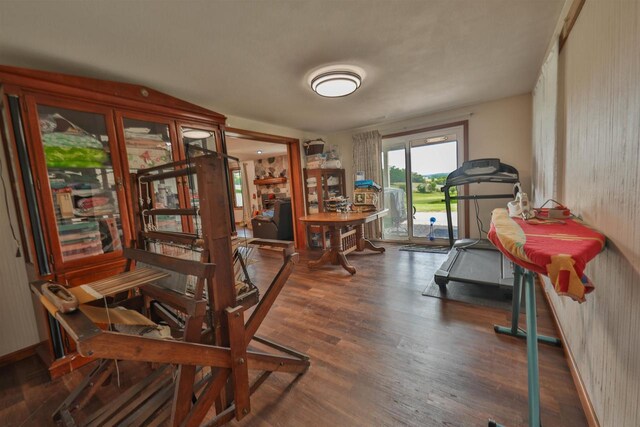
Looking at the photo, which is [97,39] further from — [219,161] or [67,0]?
[219,161]

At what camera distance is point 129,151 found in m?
2.32

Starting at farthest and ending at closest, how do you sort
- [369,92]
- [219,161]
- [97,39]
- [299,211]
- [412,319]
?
[299,211], [369,92], [412,319], [97,39], [219,161]

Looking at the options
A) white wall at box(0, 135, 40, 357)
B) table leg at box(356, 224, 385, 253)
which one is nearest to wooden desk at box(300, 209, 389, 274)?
table leg at box(356, 224, 385, 253)

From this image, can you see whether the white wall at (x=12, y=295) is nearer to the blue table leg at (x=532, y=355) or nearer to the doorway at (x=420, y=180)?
the blue table leg at (x=532, y=355)

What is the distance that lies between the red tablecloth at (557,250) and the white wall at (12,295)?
3338mm

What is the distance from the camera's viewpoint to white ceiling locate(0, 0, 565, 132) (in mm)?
1521

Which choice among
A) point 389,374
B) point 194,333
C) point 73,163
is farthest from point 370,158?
point 194,333

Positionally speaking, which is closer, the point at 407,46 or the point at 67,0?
the point at 67,0

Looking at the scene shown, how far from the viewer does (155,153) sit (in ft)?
8.25

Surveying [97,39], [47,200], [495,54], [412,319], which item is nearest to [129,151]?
[47,200]

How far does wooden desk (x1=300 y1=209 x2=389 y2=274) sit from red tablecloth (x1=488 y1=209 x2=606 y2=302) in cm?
211

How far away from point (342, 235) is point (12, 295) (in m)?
3.46

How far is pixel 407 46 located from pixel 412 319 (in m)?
2.34

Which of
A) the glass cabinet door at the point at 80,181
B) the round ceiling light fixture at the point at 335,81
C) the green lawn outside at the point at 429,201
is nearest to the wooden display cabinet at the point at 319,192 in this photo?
the green lawn outside at the point at 429,201
